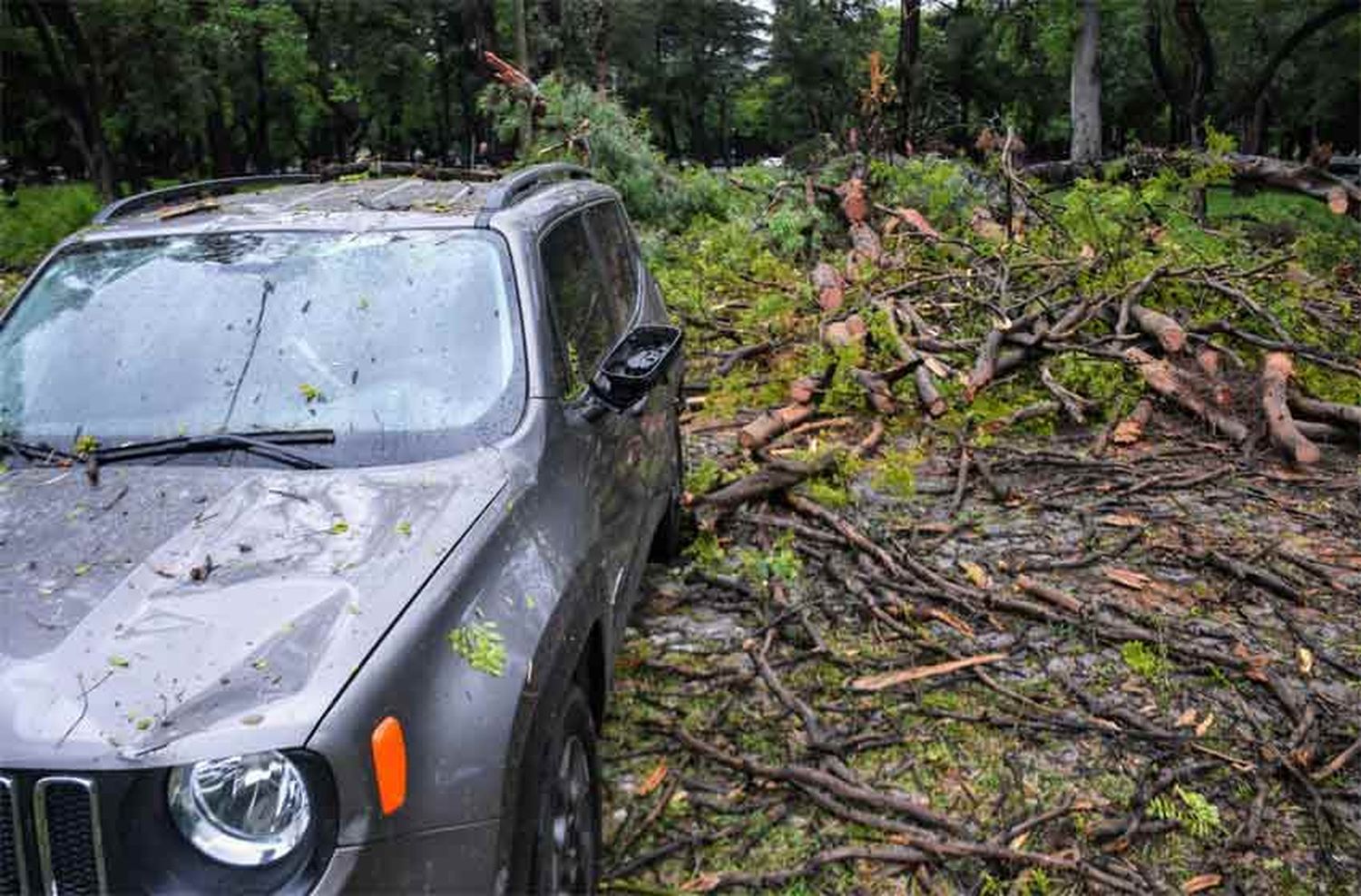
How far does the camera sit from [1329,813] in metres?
3.72

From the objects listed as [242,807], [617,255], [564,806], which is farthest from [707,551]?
[242,807]

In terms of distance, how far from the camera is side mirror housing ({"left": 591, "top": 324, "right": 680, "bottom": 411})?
11.8 feet

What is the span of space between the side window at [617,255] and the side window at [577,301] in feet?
0.42

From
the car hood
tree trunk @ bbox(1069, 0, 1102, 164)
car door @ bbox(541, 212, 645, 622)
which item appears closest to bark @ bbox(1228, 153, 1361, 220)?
car door @ bbox(541, 212, 645, 622)

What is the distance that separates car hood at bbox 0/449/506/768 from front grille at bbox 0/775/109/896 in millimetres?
47

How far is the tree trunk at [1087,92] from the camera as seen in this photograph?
24.9m

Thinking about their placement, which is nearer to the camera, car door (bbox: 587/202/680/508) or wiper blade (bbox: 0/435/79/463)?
wiper blade (bbox: 0/435/79/463)

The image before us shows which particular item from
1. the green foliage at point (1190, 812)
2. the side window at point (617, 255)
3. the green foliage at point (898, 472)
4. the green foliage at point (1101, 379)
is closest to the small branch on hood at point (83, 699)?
the side window at point (617, 255)

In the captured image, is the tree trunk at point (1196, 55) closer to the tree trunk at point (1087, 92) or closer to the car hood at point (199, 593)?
the tree trunk at point (1087, 92)

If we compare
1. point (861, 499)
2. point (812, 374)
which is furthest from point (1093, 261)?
point (861, 499)

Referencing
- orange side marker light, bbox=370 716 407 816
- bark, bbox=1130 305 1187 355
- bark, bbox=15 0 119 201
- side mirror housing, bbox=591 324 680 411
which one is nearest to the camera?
orange side marker light, bbox=370 716 407 816

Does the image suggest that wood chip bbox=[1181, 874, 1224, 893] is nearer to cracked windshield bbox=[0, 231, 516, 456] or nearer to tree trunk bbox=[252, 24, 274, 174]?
cracked windshield bbox=[0, 231, 516, 456]

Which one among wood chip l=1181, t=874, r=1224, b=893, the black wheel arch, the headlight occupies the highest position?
the headlight

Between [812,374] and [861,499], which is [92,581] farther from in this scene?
[812,374]
